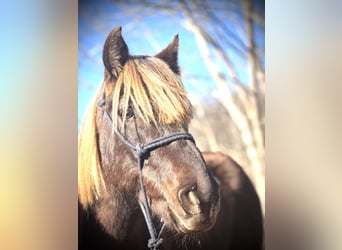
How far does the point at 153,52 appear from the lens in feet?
4.13

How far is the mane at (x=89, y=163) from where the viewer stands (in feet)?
4.08

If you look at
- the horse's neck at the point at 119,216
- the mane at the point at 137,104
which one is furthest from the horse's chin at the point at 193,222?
the mane at the point at 137,104

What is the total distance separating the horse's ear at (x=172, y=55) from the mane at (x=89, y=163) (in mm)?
292

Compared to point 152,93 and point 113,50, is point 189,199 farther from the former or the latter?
point 113,50

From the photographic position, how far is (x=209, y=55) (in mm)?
1264

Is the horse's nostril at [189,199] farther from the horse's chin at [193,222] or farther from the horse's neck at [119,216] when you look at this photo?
the horse's neck at [119,216]

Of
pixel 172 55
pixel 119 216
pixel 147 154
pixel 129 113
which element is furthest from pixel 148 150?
pixel 172 55

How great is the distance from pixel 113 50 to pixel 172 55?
23cm

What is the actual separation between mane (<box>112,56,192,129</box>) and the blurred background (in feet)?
0.11

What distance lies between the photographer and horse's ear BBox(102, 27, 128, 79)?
49.4 inches
